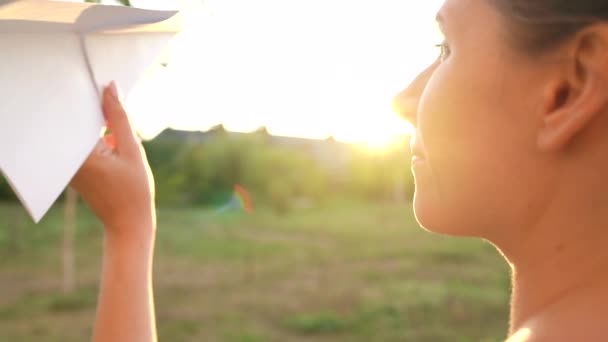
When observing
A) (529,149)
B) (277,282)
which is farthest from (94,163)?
(277,282)

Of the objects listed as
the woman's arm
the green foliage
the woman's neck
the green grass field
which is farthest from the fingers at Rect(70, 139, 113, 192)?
the green foliage

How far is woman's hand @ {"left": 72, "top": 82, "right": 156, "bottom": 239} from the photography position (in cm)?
86

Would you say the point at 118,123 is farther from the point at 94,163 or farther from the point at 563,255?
the point at 563,255

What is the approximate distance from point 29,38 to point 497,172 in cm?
45

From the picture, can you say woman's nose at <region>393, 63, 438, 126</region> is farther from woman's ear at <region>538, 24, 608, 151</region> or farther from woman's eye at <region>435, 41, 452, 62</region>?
woman's ear at <region>538, 24, 608, 151</region>

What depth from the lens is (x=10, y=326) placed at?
3635mm

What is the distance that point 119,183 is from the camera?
2.84 feet

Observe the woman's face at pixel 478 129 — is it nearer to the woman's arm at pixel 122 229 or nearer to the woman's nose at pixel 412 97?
the woman's nose at pixel 412 97

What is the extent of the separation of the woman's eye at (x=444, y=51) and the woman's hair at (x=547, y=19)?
7cm

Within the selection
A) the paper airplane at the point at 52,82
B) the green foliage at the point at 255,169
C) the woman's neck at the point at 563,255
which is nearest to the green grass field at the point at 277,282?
the green foliage at the point at 255,169

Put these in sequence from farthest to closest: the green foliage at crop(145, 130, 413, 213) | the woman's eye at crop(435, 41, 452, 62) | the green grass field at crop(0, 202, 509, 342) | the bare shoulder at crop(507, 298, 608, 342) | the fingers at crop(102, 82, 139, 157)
Result: the green foliage at crop(145, 130, 413, 213)
the green grass field at crop(0, 202, 509, 342)
the fingers at crop(102, 82, 139, 157)
the woman's eye at crop(435, 41, 452, 62)
the bare shoulder at crop(507, 298, 608, 342)

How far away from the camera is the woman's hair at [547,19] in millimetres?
526

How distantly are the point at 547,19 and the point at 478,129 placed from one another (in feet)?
0.32

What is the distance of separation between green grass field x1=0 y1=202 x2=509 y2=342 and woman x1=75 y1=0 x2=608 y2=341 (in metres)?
2.92
